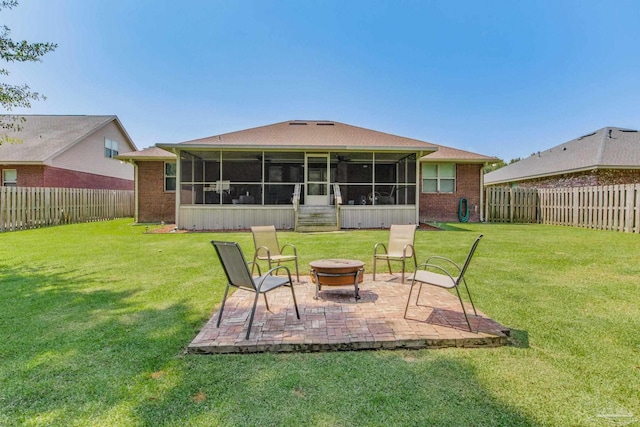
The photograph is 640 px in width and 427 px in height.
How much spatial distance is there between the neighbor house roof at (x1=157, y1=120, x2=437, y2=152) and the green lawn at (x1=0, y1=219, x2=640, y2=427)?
10.5 m

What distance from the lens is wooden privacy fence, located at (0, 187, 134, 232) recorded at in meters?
13.8

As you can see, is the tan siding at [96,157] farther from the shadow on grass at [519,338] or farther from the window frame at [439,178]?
the shadow on grass at [519,338]

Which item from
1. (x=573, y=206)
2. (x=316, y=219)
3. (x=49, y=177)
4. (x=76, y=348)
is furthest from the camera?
(x=49, y=177)

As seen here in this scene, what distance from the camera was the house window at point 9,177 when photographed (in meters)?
19.7

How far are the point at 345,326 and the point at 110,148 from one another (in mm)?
27383

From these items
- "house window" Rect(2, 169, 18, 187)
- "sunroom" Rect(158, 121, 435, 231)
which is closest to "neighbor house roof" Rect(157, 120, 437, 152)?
"sunroom" Rect(158, 121, 435, 231)

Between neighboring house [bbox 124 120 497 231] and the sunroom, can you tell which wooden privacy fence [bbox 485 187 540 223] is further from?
the sunroom

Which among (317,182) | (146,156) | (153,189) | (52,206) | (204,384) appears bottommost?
(204,384)

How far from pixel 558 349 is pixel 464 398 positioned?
150 centimetres

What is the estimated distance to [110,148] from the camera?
25156mm

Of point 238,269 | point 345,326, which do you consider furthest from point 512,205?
point 238,269

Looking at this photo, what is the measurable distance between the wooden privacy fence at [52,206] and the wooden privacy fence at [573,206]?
22266mm

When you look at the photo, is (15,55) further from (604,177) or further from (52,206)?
(604,177)

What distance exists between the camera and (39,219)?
15383mm
